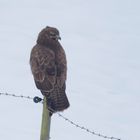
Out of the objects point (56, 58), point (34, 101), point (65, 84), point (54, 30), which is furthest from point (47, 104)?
point (54, 30)

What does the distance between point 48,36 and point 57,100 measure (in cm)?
238

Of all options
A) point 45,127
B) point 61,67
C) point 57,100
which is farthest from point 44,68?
point 45,127

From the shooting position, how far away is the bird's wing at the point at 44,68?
10859mm

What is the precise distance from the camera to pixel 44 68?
11.1 m

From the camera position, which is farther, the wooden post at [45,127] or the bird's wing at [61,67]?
the bird's wing at [61,67]

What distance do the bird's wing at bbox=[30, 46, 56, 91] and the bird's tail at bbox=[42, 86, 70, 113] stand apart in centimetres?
26

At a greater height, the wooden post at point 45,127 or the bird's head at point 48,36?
the bird's head at point 48,36

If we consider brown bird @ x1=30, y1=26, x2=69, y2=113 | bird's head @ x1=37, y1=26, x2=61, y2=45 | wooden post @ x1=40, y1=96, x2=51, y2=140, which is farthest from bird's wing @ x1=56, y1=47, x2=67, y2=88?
wooden post @ x1=40, y1=96, x2=51, y2=140

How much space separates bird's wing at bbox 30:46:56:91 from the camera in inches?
428

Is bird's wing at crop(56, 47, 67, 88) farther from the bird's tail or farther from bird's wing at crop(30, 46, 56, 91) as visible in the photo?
the bird's tail

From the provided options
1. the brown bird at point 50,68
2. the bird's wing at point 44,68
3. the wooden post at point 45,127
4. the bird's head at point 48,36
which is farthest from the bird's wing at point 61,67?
the wooden post at point 45,127

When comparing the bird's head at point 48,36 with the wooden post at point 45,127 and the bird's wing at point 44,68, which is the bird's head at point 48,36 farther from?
the wooden post at point 45,127

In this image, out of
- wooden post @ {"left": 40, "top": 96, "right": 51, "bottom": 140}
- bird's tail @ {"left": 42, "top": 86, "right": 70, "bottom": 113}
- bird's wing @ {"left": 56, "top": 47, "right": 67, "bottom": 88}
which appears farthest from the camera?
bird's wing @ {"left": 56, "top": 47, "right": 67, "bottom": 88}

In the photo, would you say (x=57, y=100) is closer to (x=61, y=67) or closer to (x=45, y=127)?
(x=45, y=127)
